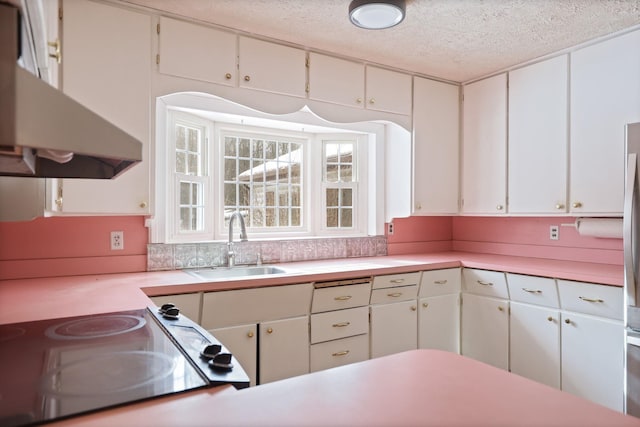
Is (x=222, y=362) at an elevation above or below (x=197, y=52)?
below

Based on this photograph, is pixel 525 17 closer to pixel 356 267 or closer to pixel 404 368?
pixel 356 267

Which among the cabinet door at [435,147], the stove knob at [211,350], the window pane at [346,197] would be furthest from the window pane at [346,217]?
the stove knob at [211,350]

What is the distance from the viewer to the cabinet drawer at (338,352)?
2396mm

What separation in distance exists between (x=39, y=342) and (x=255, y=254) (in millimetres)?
1699

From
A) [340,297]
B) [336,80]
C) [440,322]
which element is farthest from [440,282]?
[336,80]

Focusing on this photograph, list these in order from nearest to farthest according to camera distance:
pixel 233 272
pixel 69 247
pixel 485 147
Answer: pixel 69 247 < pixel 233 272 < pixel 485 147

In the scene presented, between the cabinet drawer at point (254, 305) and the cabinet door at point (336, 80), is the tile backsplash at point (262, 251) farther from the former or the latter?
the cabinet door at point (336, 80)

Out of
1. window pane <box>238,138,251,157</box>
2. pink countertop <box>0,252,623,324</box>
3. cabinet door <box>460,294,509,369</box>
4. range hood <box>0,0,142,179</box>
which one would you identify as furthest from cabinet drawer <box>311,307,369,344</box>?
range hood <box>0,0,142,179</box>

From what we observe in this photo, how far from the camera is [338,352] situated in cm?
248

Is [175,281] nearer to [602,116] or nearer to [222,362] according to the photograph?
[222,362]

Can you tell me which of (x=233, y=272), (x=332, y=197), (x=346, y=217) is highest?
(x=332, y=197)

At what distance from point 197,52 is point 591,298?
8.74 feet

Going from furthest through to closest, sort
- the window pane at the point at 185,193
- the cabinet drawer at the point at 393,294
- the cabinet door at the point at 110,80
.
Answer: the window pane at the point at 185,193
the cabinet drawer at the point at 393,294
the cabinet door at the point at 110,80

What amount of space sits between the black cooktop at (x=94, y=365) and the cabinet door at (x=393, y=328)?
5.08ft
